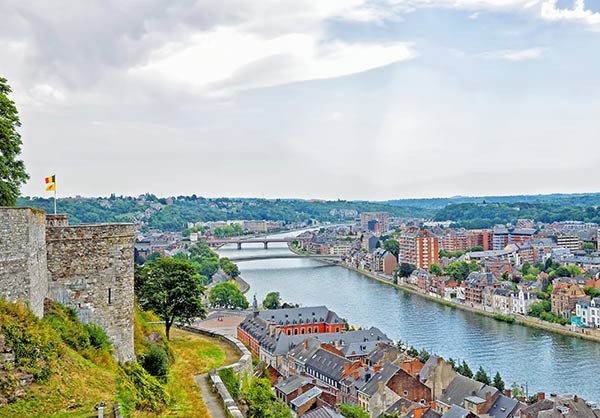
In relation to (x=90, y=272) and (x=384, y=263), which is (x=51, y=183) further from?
(x=384, y=263)

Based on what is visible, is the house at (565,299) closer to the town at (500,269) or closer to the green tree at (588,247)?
the town at (500,269)

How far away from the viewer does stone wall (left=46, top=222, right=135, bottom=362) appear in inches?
273

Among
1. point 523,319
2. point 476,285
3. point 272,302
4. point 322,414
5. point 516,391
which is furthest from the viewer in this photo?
point 476,285

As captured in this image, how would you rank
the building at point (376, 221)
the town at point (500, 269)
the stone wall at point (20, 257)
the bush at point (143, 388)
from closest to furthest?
the stone wall at point (20, 257) → the bush at point (143, 388) → the town at point (500, 269) → the building at point (376, 221)

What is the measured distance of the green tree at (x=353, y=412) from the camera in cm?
1897

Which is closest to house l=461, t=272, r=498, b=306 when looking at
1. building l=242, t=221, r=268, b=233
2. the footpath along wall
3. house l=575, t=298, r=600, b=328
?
house l=575, t=298, r=600, b=328

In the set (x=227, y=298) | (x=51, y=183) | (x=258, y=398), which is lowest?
(x=227, y=298)

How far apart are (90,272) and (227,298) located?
3200cm

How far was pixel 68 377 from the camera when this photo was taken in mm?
5469

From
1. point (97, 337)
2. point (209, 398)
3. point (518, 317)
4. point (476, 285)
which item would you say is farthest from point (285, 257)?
point (97, 337)

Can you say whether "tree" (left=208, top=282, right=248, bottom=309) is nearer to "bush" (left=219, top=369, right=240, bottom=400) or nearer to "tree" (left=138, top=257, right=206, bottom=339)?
"tree" (left=138, top=257, right=206, bottom=339)

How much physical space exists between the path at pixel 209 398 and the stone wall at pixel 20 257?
2100 millimetres

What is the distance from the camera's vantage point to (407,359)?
23.0m

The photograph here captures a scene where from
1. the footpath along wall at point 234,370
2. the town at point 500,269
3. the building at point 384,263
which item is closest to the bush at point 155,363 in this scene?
the footpath along wall at point 234,370
